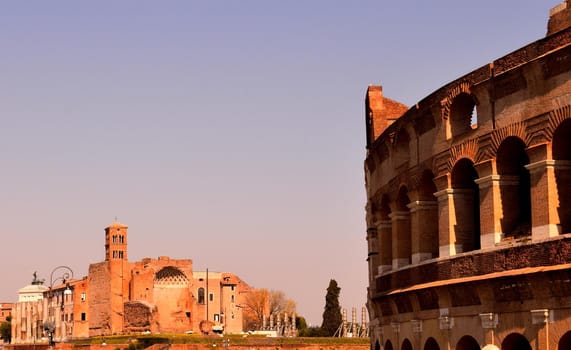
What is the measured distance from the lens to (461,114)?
21.4m

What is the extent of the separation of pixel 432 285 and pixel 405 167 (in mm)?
3781

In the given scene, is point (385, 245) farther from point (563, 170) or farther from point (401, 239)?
point (563, 170)

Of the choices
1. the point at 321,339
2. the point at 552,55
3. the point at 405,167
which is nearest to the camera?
the point at 552,55

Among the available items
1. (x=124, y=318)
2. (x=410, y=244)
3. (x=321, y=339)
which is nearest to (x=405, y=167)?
(x=410, y=244)

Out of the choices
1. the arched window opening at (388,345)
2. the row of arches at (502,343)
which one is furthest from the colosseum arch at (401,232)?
the arched window opening at (388,345)

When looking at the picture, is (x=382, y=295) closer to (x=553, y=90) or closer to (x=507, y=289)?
(x=507, y=289)

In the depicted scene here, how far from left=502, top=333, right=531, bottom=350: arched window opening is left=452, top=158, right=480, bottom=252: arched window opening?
2586 mm

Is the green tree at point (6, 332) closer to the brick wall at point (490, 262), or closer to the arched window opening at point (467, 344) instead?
the brick wall at point (490, 262)

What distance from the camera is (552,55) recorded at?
17.6m

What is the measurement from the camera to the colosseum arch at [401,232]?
2544cm

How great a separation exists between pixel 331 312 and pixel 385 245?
71354 mm

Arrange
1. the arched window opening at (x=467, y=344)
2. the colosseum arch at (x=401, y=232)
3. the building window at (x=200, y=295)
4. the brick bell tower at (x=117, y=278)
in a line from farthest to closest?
the building window at (x=200, y=295), the brick bell tower at (x=117, y=278), the colosseum arch at (x=401, y=232), the arched window opening at (x=467, y=344)

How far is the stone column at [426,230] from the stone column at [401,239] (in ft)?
5.96

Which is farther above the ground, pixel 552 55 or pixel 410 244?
pixel 552 55
